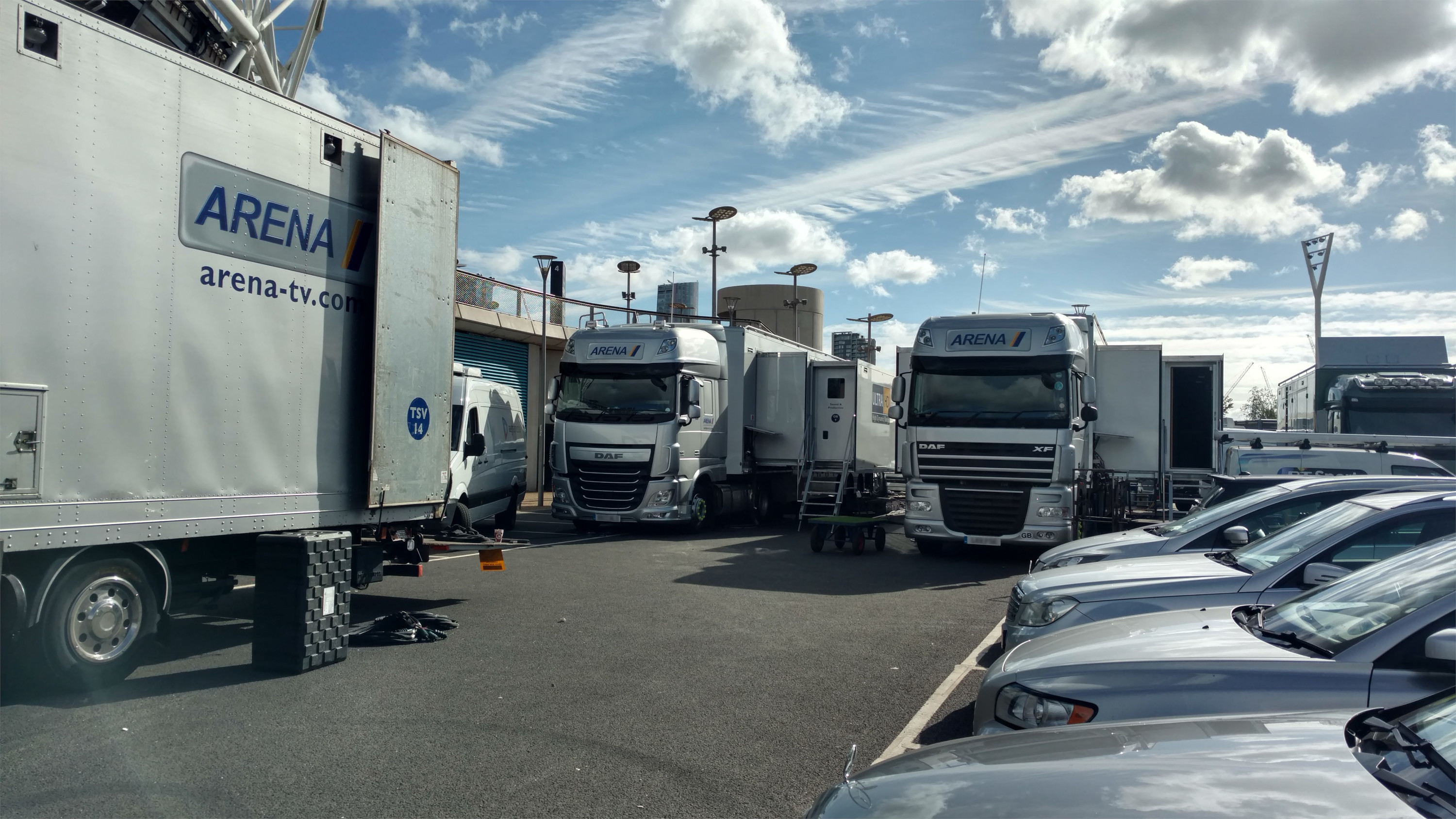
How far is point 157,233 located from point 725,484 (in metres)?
13.5

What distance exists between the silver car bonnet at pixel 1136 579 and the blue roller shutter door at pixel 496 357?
17099 mm

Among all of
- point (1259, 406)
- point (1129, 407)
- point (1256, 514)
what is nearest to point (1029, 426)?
point (1129, 407)

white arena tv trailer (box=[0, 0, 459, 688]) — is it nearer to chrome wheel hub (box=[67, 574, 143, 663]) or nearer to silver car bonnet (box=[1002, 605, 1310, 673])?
chrome wheel hub (box=[67, 574, 143, 663])

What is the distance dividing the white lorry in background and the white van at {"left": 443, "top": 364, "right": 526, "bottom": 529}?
6155 mm

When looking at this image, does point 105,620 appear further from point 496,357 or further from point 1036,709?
point 496,357

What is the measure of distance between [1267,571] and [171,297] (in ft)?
23.2

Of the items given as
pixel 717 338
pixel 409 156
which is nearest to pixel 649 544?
pixel 717 338

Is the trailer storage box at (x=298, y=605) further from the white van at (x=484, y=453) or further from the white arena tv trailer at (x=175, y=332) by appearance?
the white van at (x=484, y=453)

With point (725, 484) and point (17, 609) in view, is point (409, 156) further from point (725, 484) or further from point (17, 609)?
point (725, 484)

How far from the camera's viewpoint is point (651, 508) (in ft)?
55.1

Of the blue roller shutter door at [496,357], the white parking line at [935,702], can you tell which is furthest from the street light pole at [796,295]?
the white parking line at [935,702]

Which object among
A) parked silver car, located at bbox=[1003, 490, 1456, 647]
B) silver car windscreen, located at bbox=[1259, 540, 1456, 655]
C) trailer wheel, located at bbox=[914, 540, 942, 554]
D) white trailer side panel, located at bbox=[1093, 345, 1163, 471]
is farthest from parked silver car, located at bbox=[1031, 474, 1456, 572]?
white trailer side panel, located at bbox=[1093, 345, 1163, 471]

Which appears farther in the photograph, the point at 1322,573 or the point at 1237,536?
the point at 1237,536

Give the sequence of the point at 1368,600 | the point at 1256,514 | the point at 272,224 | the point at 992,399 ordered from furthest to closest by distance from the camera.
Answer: the point at 992,399 < the point at 1256,514 < the point at 272,224 < the point at 1368,600
